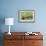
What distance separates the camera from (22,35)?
4.14 meters

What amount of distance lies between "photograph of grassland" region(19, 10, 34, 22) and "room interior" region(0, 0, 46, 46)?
0.10 metres

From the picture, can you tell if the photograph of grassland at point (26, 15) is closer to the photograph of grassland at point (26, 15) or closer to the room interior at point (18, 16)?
the photograph of grassland at point (26, 15)

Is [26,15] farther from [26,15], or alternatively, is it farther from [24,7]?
[24,7]

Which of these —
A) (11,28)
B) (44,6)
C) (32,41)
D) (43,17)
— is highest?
(44,6)

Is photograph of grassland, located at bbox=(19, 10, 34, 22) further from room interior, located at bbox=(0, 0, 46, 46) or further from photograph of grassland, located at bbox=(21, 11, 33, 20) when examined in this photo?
room interior, located at bbox=(0, 0, 46, 46)

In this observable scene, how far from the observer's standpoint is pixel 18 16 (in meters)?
4.66

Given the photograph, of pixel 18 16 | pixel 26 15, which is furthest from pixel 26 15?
pixel 18 16

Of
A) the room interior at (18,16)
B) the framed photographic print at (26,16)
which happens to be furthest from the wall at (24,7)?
the framed photographic print at (26,16)

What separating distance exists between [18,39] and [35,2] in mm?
1404

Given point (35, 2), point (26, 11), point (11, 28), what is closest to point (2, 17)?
point (11, 28)

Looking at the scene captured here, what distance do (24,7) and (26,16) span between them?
1.01ft

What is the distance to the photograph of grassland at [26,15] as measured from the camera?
4.66 metres

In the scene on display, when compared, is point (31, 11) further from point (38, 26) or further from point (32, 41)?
point (32, 41)

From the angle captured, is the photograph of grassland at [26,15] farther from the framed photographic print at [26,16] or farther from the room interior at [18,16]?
the room interior at [18,16]
